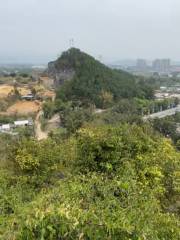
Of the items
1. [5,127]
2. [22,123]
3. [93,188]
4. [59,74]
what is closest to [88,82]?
[59,74]

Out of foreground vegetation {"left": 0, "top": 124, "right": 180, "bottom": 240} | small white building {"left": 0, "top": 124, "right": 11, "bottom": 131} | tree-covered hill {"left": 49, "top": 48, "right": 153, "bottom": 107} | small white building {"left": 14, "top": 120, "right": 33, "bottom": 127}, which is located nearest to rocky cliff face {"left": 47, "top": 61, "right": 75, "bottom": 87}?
tree-covered hill {"left": 49, "top": 48, "right": 153, "bottom": 107}

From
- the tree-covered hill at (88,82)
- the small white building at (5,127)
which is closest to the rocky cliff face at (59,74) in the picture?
the tree-covered hill at (88,82)

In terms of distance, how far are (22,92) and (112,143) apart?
3796 cm

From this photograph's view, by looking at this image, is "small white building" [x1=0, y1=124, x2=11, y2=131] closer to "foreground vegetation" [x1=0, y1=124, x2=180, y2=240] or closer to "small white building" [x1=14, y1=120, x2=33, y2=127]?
"small white building" [x1=14, y1=120, x2=33, y2=127]

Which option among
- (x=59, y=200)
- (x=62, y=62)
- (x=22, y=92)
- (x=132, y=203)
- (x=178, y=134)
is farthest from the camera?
(x=62, y=62)

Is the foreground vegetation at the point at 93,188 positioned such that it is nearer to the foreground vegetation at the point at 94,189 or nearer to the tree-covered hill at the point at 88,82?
the foreground vegetation at the point at 94,189

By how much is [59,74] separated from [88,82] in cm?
914

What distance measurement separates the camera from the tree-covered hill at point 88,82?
43781 mm

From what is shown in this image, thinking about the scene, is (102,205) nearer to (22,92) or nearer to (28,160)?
(28,160)

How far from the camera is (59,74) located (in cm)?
5400

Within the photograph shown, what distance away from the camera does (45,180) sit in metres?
9.17

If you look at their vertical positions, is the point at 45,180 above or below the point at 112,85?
above

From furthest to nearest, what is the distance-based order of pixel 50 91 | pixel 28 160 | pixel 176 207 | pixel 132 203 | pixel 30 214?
pixel 50 91 → pixel 28 160 → pixel 176 207 → pixel 132 203 → pixel 30 214

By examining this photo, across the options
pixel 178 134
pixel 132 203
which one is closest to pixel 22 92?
pixel 178 134
